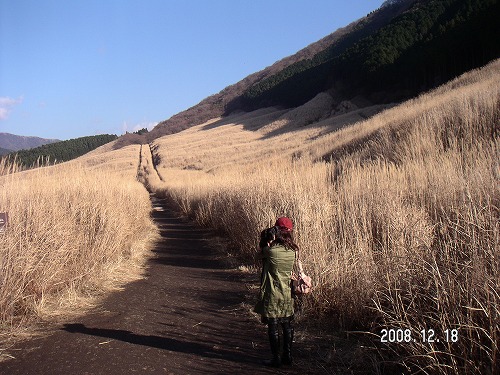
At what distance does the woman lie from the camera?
13.0 ft

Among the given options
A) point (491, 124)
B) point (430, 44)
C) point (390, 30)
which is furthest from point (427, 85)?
point (491, 124)

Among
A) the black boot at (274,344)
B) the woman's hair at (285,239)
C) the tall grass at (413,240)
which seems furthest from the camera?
the woman's hair at (285,239)

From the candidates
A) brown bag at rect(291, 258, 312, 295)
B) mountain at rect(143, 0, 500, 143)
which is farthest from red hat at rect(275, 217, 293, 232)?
mountain at rect(143, 0, 500, 143)

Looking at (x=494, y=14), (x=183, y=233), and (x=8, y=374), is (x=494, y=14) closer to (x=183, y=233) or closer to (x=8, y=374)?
(x=183, y=233)

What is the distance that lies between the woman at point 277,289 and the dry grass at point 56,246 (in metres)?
3.09

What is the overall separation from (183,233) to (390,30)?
5927 centimetres

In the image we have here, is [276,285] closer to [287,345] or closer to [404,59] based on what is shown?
[287,345]

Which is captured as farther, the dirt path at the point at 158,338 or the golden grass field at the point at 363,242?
the dirt path at the point at 158,338

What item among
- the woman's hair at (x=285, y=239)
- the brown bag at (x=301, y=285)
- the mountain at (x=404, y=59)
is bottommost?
the brown bag at (x=301, y=285)
